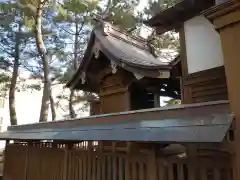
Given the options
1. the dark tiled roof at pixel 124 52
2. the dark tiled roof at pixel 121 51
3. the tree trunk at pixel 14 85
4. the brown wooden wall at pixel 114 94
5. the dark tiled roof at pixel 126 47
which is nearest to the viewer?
the dark tiled roof at pixel 121 51

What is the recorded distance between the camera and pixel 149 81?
7082mm

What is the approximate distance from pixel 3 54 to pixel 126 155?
1447cm

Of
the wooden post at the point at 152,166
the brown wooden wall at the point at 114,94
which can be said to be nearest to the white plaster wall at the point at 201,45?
the brown wooden wall at the point at 114,94

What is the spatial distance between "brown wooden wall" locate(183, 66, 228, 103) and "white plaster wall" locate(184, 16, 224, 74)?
149 millimetres

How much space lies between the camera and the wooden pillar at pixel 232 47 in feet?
8.35

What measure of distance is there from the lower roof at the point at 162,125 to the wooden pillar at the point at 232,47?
0.49 feet

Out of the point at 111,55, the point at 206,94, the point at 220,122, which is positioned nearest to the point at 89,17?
the point at 111,55

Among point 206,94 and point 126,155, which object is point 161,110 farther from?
point 206,94

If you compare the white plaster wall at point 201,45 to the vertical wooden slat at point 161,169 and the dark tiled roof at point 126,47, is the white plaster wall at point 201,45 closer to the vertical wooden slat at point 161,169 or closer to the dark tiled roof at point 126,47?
the dark tiled roof at point 126,47

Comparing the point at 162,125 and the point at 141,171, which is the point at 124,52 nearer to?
the point at 141,171

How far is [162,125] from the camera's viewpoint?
3.10 metres

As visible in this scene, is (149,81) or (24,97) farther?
(24,97)

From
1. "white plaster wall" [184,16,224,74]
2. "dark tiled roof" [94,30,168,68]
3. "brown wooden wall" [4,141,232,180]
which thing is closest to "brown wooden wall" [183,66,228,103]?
"white plaster wall" [184,16,224,74]

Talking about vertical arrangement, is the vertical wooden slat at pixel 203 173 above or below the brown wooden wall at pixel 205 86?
below
